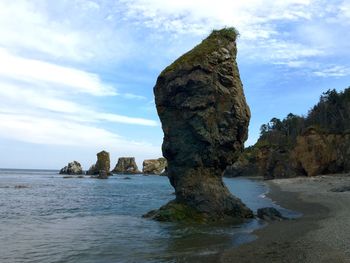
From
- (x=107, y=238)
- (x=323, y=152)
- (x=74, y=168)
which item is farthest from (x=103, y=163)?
(x=107, y=238)

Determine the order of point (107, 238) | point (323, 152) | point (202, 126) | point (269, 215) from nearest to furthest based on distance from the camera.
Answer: point (107, 238)
point (269, 215)
point (202, 126)
point (323, 152)

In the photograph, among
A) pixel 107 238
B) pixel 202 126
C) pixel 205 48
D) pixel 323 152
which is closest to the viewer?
pixel 107 238

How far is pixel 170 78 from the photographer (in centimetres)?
3042

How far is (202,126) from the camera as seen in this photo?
29.7 metres

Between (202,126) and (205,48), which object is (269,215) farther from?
(205,48)

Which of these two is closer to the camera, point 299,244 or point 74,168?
point 299,244

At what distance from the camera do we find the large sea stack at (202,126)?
29406 millimetres

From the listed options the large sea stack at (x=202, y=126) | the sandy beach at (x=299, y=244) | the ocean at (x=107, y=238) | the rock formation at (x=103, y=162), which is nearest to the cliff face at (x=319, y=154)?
the ocean at (x=107, y=238)

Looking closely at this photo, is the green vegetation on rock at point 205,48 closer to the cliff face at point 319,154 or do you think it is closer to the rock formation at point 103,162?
the cliff face at point 319,154

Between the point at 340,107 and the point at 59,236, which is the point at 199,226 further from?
the point at 340,107

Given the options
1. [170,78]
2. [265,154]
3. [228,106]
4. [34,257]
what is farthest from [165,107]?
[265,154]

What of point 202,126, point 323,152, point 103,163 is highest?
point 103,163

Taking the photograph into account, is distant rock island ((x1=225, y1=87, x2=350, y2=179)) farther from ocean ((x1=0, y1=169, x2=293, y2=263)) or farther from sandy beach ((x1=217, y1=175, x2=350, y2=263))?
sandy beach ((x1=217, y1=175, x2=350, y2=263))

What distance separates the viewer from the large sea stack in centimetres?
2941
